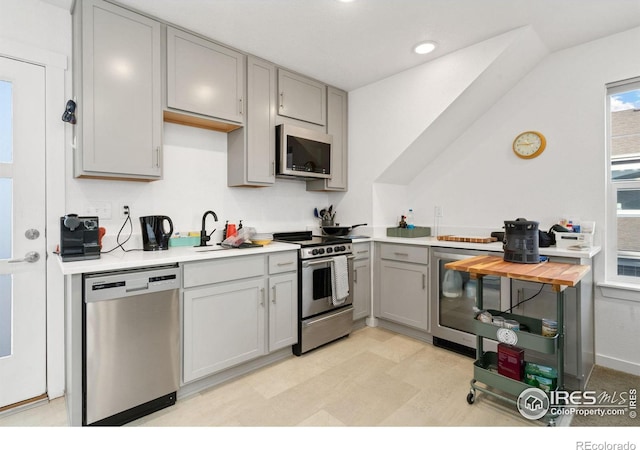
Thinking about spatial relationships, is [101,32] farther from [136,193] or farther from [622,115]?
[622,115]

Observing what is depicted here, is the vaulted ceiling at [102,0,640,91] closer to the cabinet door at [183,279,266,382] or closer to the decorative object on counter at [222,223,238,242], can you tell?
the decorative object on counter at [222,223,238,242]

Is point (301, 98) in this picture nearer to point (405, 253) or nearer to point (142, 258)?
point (405, 253)

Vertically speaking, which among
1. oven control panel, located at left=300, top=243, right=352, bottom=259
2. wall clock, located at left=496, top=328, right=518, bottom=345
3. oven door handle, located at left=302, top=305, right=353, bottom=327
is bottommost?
oven door handle, located at left=302, top=305, right=353, bottom=327

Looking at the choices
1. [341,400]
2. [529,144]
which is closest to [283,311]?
[341,400]

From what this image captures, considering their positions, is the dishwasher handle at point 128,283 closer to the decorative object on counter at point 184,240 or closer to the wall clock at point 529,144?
the decorative object on counter at point 184,240

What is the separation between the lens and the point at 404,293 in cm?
317

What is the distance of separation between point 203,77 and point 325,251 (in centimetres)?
174

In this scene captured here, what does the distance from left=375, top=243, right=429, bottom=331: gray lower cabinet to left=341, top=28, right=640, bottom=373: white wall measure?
0.47 m

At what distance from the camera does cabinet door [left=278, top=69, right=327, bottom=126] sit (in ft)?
10.3

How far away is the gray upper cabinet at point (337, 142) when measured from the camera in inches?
141

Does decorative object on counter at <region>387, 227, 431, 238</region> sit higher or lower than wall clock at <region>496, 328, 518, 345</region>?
higher

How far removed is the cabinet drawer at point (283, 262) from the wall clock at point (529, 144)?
2246mm

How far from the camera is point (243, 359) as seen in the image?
2420 millimetres

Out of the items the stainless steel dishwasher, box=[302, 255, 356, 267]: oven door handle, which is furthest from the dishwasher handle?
box=[302, 255, 356, 267]: oven door handle
